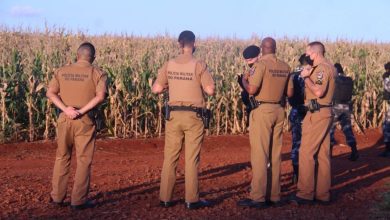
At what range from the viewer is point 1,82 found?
46.2 feet

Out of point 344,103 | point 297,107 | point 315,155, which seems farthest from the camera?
point 344,103

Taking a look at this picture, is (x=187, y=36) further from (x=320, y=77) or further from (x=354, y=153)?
(x=354, y=153)

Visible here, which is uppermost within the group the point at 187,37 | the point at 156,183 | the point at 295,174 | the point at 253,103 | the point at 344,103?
the point at 187,37

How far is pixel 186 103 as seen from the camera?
7594 mm

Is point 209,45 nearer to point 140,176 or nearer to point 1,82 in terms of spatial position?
point 1,82

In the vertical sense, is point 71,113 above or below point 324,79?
below

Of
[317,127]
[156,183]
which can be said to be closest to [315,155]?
[317,127]

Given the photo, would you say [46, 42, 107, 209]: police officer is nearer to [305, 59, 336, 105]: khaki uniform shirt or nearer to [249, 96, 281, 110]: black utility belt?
[249, 96, 281, 110]: black utility belt

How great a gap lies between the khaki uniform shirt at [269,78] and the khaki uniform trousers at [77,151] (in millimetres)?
2063

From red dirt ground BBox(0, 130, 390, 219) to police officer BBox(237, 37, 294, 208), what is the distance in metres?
0.41

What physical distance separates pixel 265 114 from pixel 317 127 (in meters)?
0.78

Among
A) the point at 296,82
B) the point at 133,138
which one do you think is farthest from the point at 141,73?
the point at 296,82

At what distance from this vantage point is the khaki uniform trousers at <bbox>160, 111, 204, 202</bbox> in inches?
299

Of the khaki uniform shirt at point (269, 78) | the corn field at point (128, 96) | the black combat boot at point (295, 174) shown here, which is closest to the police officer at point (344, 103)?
the black combat boot at point (295, 174)
